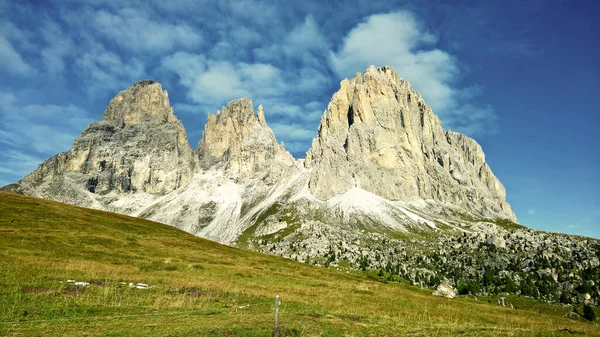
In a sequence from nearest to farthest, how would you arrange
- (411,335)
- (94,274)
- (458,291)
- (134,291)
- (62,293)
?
(411,335) < (62,293) < (134,291) < (94,274) < (458,291)

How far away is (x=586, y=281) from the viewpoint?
16725 centimetres

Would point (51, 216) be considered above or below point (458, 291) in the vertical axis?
above

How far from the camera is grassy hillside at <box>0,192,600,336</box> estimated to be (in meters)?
21.3

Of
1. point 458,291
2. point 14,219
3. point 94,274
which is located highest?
point 14,219

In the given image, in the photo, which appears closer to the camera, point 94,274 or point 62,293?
point 62,293

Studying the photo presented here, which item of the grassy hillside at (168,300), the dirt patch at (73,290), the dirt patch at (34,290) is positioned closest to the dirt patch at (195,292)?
the grassy hillside at (168,300)

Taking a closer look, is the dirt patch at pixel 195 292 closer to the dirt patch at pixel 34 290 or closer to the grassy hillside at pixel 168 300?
the grassy hillside at pixel 168 300

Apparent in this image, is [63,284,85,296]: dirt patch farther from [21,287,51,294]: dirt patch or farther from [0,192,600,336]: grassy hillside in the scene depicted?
[21,287,51,294]: dirt patch

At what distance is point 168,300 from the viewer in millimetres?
29203

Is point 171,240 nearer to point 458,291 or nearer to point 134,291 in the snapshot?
point 134,291

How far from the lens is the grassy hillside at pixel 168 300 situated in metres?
21.3

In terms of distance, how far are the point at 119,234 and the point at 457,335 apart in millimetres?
63011

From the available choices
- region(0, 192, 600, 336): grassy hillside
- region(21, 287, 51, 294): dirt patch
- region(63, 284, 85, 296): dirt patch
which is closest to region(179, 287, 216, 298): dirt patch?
region(0, 192, 600, 336): grassy hillside

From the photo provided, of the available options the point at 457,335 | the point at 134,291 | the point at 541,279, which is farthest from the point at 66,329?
the point at 541,279
